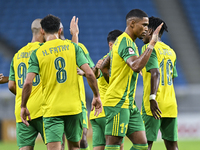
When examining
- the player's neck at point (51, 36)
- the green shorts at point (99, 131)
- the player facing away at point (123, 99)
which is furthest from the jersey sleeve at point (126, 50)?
the green shorts at point (99, 131)

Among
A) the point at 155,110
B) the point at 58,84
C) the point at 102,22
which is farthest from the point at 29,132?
the point at 102,22

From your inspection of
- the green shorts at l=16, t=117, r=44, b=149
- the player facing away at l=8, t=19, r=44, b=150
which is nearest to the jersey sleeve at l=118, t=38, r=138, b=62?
the player facing away at l=8, t=19, r=44, b=150

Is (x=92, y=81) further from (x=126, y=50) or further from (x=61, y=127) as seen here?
(x=61, y=127)

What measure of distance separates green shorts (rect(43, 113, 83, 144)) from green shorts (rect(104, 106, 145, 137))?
41cm

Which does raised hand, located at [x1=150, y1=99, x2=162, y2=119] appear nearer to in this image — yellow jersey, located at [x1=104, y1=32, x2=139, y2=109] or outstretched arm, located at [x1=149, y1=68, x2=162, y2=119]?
outstretched arm, located at [x1=149, y1=68, x2=162, y2=119]

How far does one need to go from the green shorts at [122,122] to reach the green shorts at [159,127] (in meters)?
0.65

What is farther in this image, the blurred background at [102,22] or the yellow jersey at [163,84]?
the blurred background at [102,22]

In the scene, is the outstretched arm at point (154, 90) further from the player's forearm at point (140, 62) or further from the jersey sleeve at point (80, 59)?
the jersey sleeve at point (80, 59)

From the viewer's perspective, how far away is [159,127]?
5582 millimetres

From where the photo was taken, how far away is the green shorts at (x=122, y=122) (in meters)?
4.73

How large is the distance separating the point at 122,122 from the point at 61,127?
2.67ft

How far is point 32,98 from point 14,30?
493 inches

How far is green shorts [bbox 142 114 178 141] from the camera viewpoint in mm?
5484

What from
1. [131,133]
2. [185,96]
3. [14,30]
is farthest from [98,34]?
[131,133]
